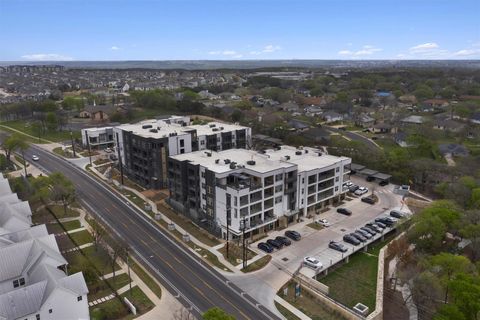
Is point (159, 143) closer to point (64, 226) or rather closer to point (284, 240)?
point (64, 226)

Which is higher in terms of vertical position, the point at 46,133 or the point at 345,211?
the point at 46,133

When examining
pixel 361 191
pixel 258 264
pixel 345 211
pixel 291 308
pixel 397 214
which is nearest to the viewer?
pixel 291 308

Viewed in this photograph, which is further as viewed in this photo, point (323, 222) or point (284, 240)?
point (323, 222)

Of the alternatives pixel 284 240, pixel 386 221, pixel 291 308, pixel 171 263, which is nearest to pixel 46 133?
pixel 171 263

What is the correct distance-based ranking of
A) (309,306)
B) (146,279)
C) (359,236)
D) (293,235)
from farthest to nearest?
(293,235), (359,236), (146,279), (309,306)

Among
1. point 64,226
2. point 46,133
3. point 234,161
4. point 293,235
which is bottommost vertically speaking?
point 293,235

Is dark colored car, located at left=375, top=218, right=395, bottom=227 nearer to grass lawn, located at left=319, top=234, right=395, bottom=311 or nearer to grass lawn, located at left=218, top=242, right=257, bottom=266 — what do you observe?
grass lawn, located at left=319, top=234, right=395, bottom=311
